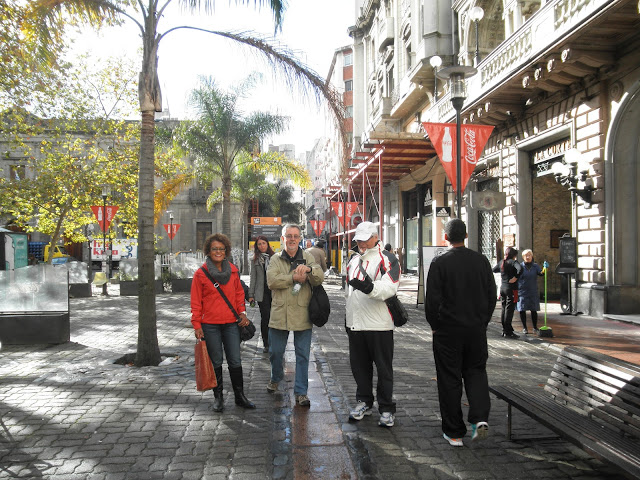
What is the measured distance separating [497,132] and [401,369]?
11.6 meters

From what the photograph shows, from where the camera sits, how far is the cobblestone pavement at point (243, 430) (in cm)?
366

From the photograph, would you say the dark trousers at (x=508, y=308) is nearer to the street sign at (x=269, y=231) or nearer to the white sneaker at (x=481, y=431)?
the white sneaker at (x=481, y=431)

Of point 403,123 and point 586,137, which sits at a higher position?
point 403,123

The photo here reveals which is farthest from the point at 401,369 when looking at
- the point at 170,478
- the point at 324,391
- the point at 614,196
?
the point at 614,196

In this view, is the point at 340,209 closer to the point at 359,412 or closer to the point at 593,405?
the point at 359,412

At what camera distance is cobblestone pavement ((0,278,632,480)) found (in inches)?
144

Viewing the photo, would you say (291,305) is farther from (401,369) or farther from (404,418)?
(401,369)

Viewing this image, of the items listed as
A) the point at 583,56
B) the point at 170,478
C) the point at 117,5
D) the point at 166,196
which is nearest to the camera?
the point at 170,478

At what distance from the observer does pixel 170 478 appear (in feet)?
11.6

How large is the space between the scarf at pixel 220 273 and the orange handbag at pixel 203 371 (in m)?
0.64

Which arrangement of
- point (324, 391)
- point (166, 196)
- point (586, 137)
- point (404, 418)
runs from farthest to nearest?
1. point (166, 196)
2. point (586, 137)
3. point (324, 391)
4. point (404, 418)

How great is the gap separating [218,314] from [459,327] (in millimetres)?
2303

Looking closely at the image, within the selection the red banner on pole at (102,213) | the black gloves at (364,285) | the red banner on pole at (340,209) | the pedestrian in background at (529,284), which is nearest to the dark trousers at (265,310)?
the black gloves at (364,285)

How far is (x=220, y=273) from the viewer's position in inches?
204
